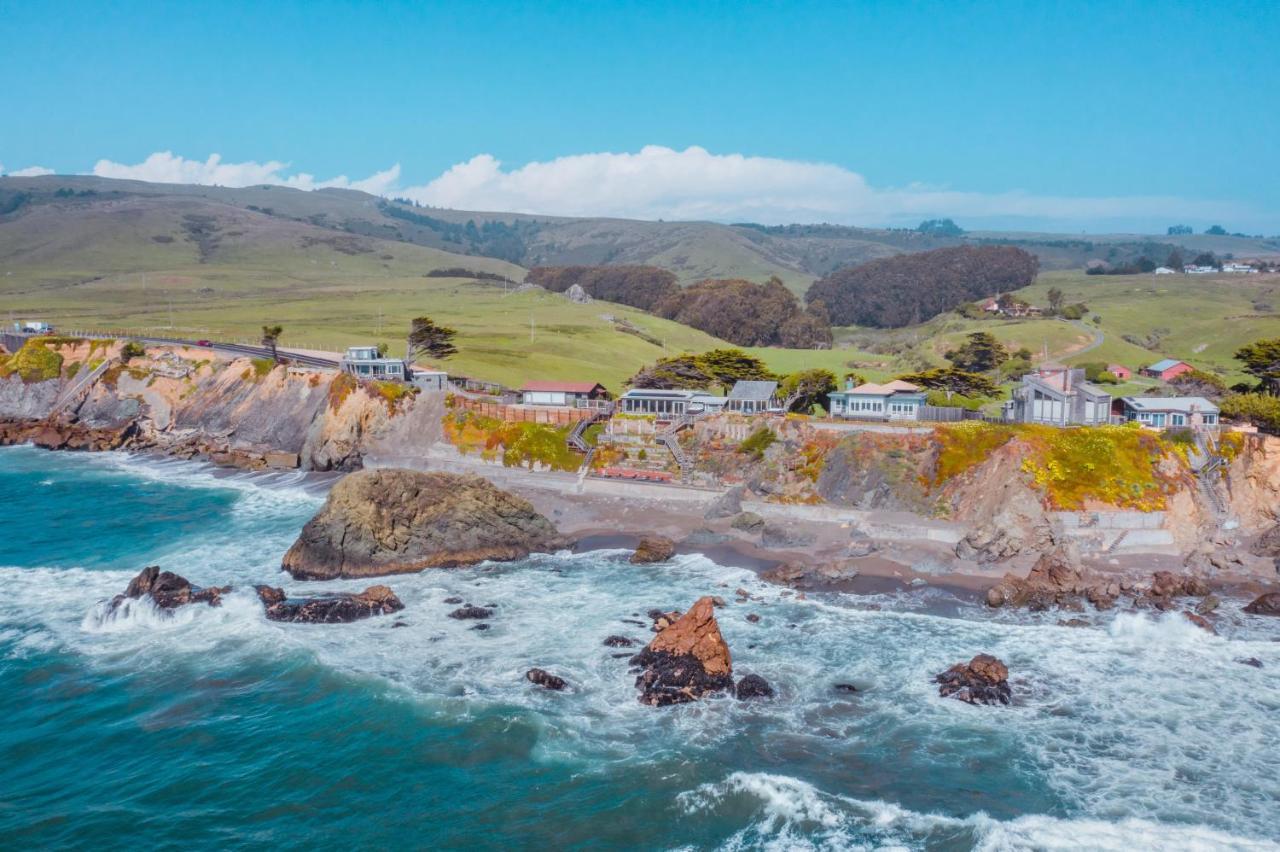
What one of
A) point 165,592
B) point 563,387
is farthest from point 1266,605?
point 165,592

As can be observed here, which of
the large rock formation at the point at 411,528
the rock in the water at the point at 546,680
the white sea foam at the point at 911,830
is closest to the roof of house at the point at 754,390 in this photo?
the large rock formation at the point at 411,528

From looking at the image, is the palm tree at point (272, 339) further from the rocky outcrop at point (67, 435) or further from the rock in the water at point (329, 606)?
the rock in the water at point (329, 606)

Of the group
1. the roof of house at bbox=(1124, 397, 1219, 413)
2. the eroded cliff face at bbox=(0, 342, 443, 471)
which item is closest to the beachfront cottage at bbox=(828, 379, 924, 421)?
the roof of house at bbox=(1124, 397, 1219, 413)

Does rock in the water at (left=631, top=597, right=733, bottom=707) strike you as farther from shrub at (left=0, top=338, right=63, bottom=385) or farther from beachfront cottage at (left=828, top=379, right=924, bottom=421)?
shrub at (left=0, top=338, right=63, bottom=385)

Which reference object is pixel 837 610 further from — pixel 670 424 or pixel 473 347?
pixel 473 347

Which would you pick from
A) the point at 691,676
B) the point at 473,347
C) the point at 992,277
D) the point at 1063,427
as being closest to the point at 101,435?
the point at 473,347

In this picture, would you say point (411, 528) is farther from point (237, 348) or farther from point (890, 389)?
point (237, 348)
